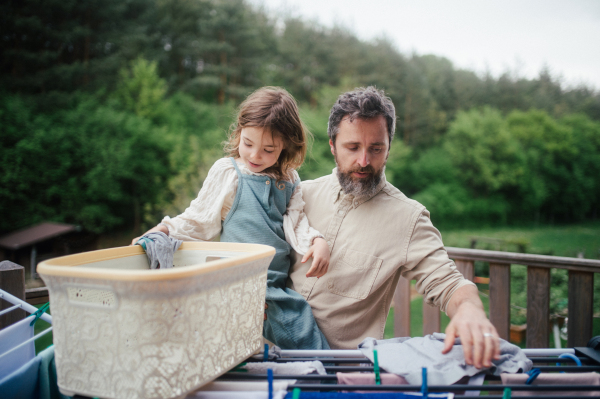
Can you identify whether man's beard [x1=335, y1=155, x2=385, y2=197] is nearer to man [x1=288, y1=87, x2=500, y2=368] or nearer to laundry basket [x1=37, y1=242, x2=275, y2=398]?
man [x1=288, y1=87, x2=500, y2=368]

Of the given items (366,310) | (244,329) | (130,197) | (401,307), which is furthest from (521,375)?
(130,197)

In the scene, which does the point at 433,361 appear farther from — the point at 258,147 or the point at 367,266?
the point at 258,147

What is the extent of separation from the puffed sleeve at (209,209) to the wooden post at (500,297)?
1.67 metres

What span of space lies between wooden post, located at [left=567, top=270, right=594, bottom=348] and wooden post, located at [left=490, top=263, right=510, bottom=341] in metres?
0.30

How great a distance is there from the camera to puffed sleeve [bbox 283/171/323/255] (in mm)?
1437

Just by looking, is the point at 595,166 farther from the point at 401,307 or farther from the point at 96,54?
the point at 96,54

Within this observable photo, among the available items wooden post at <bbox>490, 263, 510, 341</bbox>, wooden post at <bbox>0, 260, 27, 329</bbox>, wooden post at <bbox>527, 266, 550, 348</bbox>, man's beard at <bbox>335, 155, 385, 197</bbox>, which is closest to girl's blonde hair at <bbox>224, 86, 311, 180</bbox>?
man's beard at <bbox>335, 155, 385, 197</bbox>

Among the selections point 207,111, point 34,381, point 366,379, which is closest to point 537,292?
point 366,379

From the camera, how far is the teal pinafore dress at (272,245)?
1358mm

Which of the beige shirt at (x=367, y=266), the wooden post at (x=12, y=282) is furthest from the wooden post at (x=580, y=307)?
the wooden post at (x=12, y=282)

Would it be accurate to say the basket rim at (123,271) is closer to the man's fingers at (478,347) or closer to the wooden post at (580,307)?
the man's fingers at (478,347)

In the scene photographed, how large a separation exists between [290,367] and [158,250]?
487 millimetres

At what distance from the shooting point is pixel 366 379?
2.70 ft

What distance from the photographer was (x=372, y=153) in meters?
1.52
